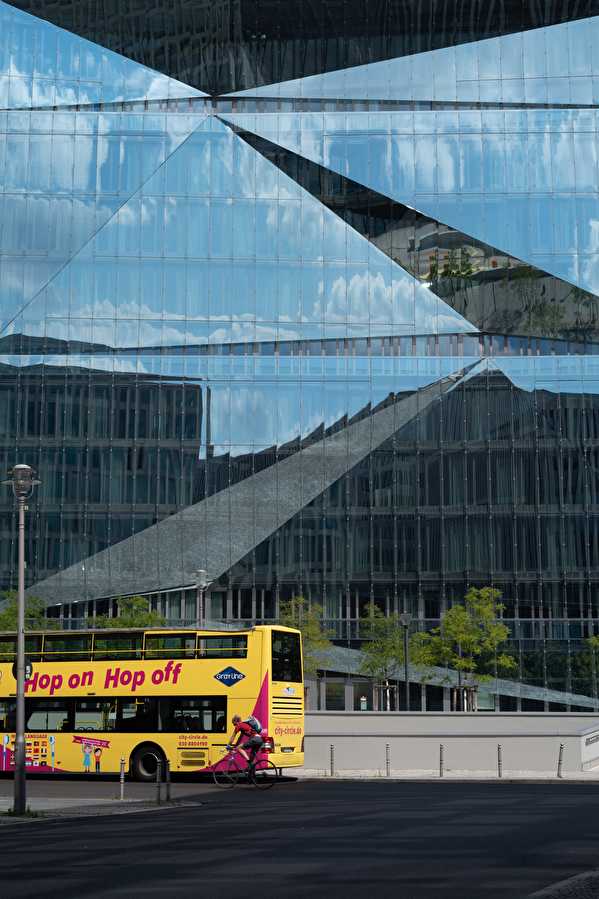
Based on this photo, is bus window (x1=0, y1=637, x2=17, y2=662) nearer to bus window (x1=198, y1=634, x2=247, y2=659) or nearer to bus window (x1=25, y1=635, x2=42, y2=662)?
bus window (x1=25, y1=635, x2=42, y2=662)

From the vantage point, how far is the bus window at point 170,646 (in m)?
31.7

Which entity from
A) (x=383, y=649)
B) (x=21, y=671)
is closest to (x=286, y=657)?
(x=21, y=671)

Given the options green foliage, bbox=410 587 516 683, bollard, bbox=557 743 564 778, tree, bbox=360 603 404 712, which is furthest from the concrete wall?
tree, bbox=360 603 404 712

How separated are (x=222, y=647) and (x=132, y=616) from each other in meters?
29.9

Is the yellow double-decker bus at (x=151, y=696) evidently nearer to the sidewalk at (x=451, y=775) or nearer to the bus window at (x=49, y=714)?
the bus window at (x=49, y=714)

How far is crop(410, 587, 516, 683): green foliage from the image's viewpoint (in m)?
58.6

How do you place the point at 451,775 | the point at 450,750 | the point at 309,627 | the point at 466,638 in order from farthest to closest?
the point at 309,627 < the point at 466,638 < the point at 450,750 < the point at 451,775

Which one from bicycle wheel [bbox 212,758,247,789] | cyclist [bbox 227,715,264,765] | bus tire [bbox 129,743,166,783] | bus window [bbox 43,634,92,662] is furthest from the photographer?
bus window [bbox 43,634,92,662]

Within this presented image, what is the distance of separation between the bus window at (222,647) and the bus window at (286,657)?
2.67 ft

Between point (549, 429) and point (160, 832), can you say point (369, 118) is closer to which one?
point (549, 429)

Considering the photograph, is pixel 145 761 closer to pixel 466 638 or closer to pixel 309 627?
pixel 309 627

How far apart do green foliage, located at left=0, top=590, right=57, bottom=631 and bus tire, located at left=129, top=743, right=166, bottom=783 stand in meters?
27.2

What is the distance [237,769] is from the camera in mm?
30703

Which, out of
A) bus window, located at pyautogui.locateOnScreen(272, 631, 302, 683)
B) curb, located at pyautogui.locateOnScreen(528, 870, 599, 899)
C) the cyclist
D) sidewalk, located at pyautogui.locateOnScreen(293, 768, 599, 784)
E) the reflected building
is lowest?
sidewalk, located at pyautogui.locateOnScreen(293, 768, 599, 784)
